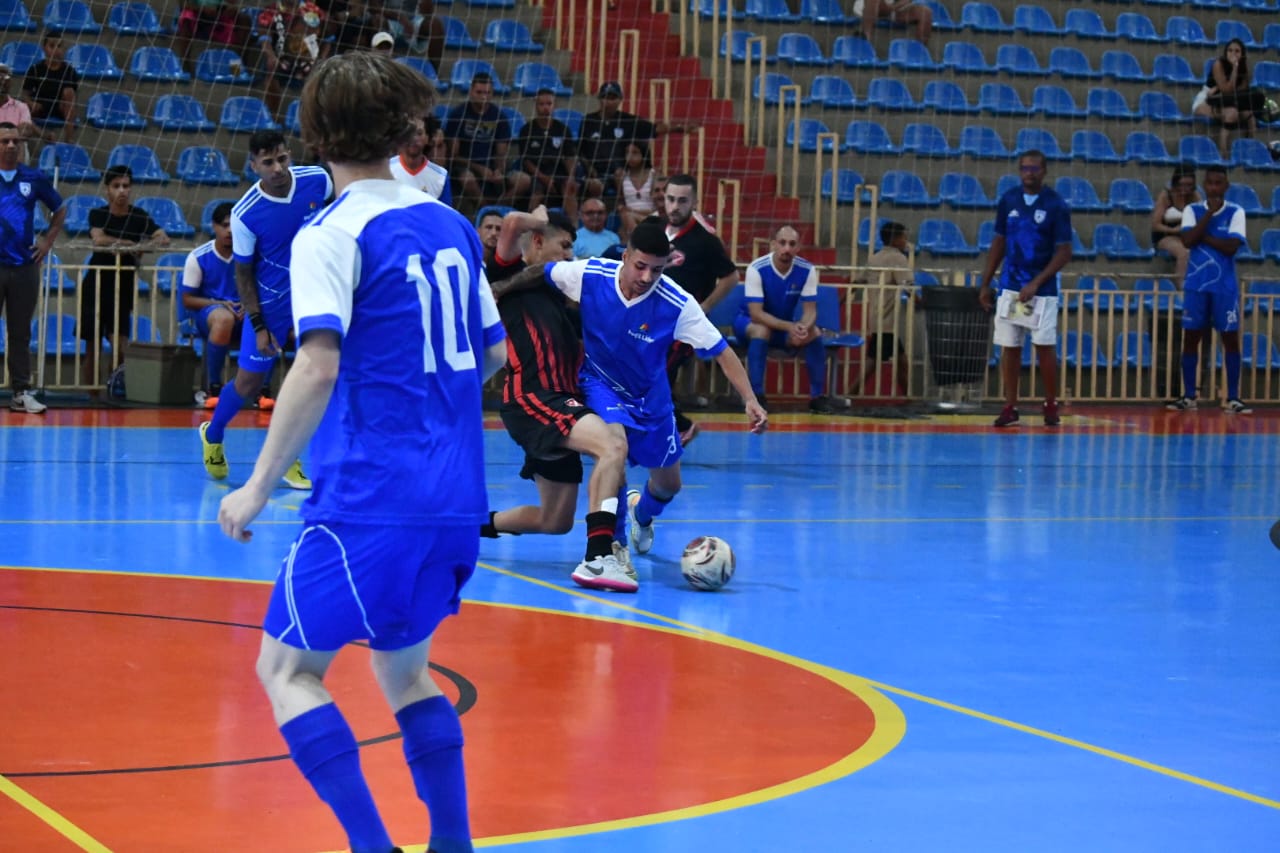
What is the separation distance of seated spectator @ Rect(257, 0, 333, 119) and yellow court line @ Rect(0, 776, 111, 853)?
1335 cm

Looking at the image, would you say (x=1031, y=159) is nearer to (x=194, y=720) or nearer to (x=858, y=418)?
(x=858, y=418)

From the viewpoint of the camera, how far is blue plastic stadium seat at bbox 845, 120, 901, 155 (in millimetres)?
19906

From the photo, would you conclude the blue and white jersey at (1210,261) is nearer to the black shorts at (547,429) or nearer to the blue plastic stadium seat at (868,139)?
the blue plastic stadium seat at (868,139)

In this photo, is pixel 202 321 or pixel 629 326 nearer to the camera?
pixel 629 326

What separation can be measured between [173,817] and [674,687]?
181 centimetres

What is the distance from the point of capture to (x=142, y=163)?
53.9 feet

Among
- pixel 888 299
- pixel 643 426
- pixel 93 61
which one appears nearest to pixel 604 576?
pixel 643 426

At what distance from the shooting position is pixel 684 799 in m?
3.92

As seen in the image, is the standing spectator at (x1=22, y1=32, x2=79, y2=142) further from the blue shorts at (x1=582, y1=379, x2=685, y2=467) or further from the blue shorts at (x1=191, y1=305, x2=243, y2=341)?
the blue shorts at (x1=582, y1=379, x2=685, y2=467)

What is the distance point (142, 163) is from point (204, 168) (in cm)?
57

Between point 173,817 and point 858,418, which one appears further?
point 858,418

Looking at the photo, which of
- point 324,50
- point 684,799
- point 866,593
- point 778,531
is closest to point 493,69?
point 324,50

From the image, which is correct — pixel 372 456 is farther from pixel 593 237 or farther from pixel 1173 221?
pixel 1173 221

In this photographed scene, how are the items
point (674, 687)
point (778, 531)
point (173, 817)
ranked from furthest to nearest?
point (778, 531)
point (674, 687)
point (173, 817)
